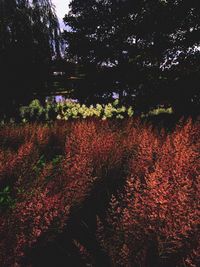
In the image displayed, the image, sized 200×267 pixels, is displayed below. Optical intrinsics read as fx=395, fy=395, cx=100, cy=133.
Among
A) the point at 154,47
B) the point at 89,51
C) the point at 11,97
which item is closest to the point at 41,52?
the point at 11,97

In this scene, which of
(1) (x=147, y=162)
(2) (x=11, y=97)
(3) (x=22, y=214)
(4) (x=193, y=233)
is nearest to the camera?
(3) (x=22, y=214)

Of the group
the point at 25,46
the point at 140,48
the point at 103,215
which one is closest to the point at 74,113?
the point at 25,46

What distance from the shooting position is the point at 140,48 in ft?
84.2

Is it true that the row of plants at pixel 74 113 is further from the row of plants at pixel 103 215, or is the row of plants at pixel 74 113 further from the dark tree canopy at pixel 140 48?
the row of plants at pixel 103 215

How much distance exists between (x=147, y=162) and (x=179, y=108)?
8.60m

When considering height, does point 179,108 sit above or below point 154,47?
below

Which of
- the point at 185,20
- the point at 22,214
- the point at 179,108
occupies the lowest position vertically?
the point at 179,108

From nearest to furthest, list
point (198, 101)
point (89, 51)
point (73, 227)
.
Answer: point (73, 227), point (198, 101), point (89, 51)

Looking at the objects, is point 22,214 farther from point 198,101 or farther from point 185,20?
point 185,20

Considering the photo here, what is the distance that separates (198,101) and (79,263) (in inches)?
380

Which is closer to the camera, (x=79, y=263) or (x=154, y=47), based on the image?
(x=79, y=263)

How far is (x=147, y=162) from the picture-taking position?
10.5 ft

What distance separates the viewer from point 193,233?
2123mm

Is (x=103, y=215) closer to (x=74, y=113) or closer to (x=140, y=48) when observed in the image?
(x=74, y=113)
